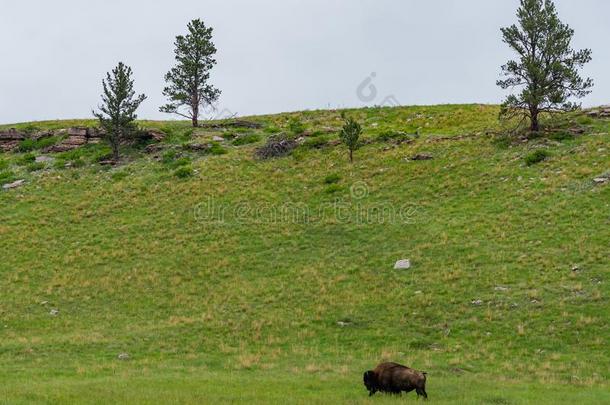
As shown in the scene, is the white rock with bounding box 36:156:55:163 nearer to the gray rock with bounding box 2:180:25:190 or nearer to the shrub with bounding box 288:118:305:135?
the gray rock with bounding box 2:180:25:190

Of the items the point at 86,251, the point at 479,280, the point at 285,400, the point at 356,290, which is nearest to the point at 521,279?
the point at 479,280

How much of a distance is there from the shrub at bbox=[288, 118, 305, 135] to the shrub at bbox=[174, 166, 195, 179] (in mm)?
13993

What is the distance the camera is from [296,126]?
A: 6562cm

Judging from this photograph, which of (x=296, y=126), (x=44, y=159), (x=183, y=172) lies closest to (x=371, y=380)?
(x=183, y=172)

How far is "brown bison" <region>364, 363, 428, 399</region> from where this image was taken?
51.5 ft

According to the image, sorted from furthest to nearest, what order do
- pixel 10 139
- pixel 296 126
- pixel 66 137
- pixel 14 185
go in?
pixel 296 126
pixel 10 139
pixel 66 137
pixel 14 185

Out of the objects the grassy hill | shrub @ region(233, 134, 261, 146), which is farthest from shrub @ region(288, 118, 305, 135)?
the grassy hill

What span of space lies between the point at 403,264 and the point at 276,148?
2828 centimetres

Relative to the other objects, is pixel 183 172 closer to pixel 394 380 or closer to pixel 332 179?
pixel 332 179

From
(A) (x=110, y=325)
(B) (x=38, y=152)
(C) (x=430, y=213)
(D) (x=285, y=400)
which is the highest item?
(B) (x=38, y=152)

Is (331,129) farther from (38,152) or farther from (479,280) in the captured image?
(479,280)

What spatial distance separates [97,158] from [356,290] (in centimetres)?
3776

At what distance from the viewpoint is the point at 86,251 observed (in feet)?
125

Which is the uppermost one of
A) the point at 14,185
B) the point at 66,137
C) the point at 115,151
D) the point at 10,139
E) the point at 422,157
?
the point at 66,137
